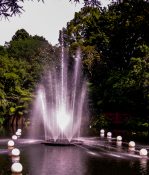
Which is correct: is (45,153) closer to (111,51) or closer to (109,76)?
(109,76)

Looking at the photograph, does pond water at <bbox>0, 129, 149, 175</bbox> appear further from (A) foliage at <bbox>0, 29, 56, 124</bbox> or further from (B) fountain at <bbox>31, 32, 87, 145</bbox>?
(B) fountain at <bbox>31, 32, 87, 145</bbox>

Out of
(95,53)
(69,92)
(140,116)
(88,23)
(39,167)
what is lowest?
(39,167)

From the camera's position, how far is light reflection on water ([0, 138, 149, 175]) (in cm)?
1559

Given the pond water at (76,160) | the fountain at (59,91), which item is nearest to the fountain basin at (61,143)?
the pond water at (76,160)

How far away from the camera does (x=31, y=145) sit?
24.0 metres

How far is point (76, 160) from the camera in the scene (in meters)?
18.2

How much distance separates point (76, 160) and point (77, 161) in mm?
253

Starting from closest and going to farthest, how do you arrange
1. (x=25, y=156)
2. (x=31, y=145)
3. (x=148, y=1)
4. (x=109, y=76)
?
(x=148, y=1) < (x=25, y=156) < (x=31, y=145) < (x=109, y=76)

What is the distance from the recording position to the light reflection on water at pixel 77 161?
1559 cm

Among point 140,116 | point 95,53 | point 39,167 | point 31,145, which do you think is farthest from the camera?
point 95,53

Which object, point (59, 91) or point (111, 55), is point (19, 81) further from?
point (111, 55)

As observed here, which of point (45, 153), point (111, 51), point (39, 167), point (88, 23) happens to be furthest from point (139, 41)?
point (39, 167)

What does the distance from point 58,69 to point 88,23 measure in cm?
671

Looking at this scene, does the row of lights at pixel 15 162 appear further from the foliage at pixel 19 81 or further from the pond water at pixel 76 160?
the foliage at pixel 19 81
